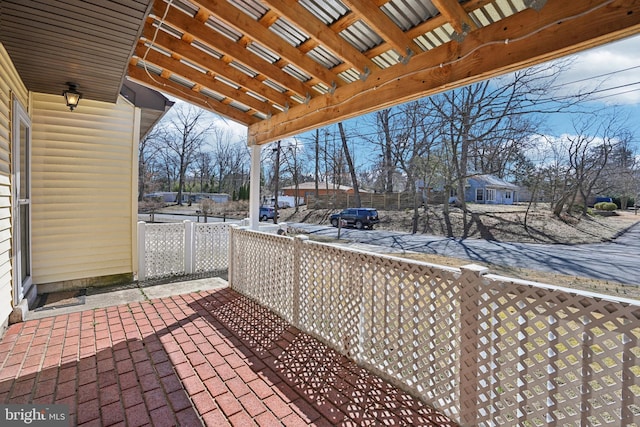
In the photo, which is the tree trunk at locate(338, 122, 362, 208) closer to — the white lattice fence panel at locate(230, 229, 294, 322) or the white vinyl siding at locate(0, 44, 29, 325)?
the white lattice fence panel at locate(230, 229, 294, 322)

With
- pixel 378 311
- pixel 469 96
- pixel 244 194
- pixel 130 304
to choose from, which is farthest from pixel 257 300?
pixel 244 194

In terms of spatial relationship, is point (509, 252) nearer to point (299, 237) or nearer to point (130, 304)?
A: point (299, 237)

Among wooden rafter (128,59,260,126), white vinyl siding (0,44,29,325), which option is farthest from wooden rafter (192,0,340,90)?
white vinyl siding (0,44,29,325)

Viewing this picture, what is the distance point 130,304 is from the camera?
161 inches

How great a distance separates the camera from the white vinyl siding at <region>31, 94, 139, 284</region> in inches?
172

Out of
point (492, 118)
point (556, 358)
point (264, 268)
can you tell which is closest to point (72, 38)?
point (264, 268)

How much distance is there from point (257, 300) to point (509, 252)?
36.3 ft

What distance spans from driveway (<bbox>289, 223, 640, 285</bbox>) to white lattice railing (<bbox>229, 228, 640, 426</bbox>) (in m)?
7.97

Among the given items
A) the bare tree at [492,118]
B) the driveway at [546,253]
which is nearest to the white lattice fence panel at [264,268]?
the driveway at [546,253]

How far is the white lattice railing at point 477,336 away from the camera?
1542 mm

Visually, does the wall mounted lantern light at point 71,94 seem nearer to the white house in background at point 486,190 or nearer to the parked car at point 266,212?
the parked car at point 266,212

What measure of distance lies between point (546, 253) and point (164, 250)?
1280 centimetres

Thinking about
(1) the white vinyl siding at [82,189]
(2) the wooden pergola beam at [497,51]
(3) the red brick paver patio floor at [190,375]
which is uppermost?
(2) the wooden pergola beam at [497,51]

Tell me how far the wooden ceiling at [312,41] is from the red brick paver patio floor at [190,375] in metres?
2.64
